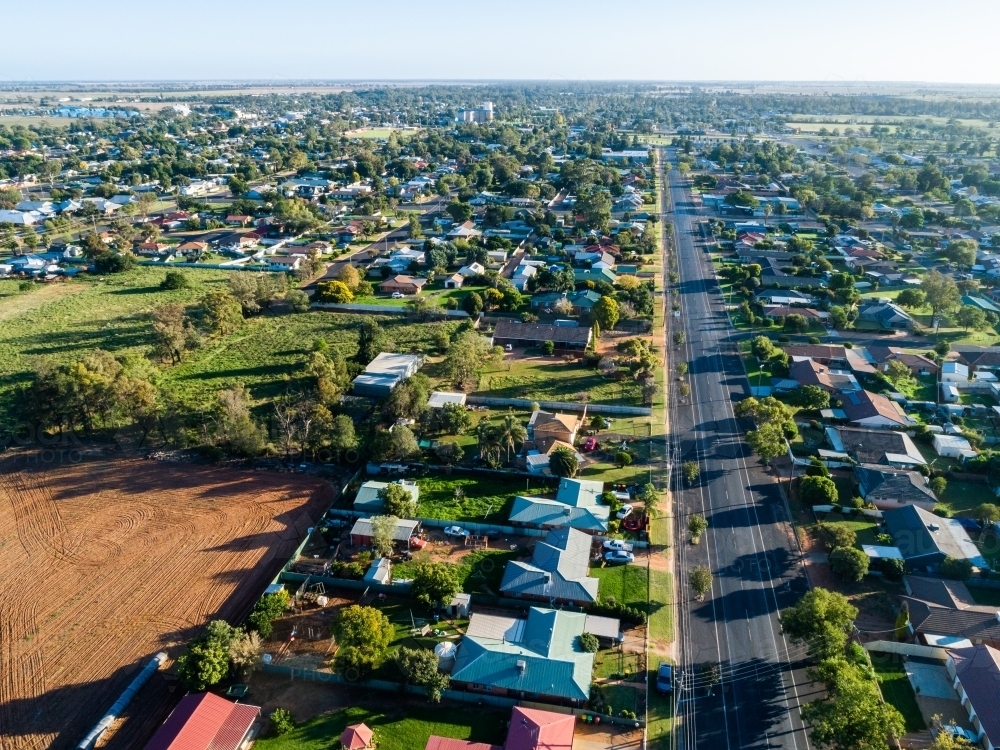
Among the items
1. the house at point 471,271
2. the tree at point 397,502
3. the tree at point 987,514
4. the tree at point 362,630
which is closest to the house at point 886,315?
the tree at point 987,514

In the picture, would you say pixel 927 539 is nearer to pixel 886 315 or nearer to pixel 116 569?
pixel 886 315

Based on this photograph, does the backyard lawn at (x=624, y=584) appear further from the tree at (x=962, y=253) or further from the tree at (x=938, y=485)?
the tree at (x=962, y=253)

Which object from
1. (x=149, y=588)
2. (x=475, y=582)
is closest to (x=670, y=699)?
(x=475, y=582)

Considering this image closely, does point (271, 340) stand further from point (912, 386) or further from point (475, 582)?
point (912, 386)

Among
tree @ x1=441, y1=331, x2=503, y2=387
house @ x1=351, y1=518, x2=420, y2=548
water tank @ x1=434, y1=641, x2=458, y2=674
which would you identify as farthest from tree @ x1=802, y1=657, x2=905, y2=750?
tree @ x1=441, y1=331, x2=503, y2=387

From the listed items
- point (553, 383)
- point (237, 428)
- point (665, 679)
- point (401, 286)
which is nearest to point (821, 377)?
point (553, 383)

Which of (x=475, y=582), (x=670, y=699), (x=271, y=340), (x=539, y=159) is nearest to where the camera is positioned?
(x=670, y=699)

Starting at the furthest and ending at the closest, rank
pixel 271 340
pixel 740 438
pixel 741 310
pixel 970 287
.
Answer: pixel 970 287, pixel 741 310, pixel 271 340, pixel 740 438
